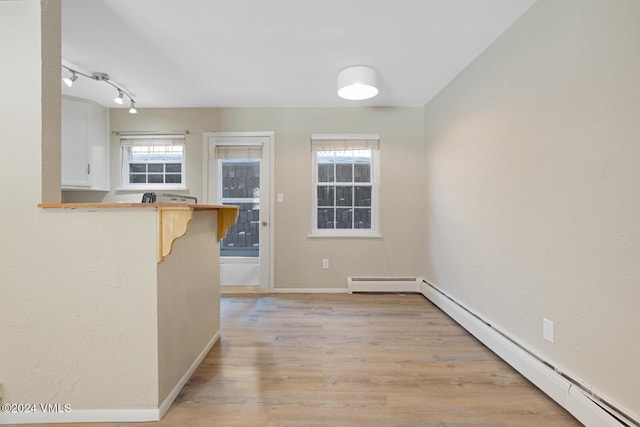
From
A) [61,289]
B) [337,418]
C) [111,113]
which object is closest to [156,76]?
[111,113]

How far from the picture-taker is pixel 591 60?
142 cm

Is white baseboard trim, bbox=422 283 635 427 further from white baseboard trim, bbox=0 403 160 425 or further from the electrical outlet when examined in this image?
white baseboard trim, bbox=0 403 160 425

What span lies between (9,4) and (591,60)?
2947 millimetres

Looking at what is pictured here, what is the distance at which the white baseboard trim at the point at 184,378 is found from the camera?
149 cm

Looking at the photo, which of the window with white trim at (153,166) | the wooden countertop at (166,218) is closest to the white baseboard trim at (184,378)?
the wooden countertop at (166,218)

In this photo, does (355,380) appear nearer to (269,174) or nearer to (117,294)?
(117,294)

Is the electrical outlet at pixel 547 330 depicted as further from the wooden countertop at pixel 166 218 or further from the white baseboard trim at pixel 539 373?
the wooden countertop at pixel 166 218

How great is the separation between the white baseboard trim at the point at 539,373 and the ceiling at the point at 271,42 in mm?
2244

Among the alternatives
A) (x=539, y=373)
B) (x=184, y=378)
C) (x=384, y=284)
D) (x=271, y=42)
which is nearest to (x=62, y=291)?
(x=184, y=378)

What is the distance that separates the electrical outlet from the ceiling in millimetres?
1988

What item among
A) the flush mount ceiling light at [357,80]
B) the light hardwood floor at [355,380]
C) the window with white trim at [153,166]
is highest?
the flush mount ceiling light at [357,80]

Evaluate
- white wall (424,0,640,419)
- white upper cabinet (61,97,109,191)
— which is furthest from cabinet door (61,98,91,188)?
white wall (424,0,640,419)

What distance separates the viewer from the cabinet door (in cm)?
327

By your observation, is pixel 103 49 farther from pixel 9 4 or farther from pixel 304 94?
pixel 304 94
